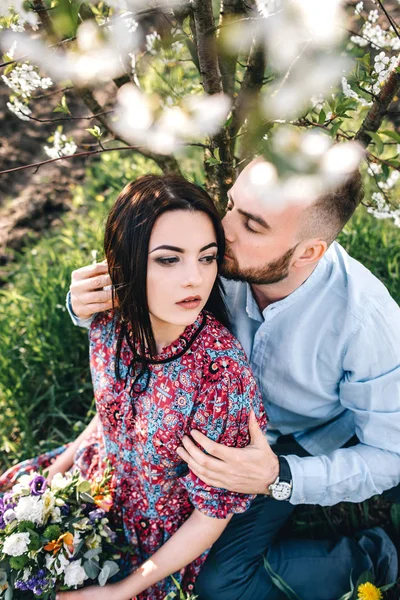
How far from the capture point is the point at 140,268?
4.94 feet

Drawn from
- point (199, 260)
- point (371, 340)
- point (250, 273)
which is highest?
point (199, 260)

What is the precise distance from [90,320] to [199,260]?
0.54 metres

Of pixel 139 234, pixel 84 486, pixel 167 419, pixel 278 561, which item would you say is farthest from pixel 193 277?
pixel 278 561

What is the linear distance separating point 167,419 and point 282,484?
1.49 feet

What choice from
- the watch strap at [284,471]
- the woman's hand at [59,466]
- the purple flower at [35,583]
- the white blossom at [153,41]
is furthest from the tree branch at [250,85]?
the purple flower at [35,583]

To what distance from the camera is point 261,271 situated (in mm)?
1740

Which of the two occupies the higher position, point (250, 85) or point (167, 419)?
point (250, 85)

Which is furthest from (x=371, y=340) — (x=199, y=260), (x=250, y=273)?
(x=199, y=260)

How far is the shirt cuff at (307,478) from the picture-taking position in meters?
1.78

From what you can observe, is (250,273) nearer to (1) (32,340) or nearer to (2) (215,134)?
(2) (215,134)

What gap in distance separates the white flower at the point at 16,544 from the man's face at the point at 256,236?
3.20ft

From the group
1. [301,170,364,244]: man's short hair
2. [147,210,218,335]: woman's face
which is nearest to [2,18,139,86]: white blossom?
[147,210,218,335]: woman's face

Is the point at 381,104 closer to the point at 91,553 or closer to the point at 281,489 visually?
the point at 281,489

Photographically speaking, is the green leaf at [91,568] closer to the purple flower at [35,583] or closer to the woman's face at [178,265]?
the purple flower at [35,583]
